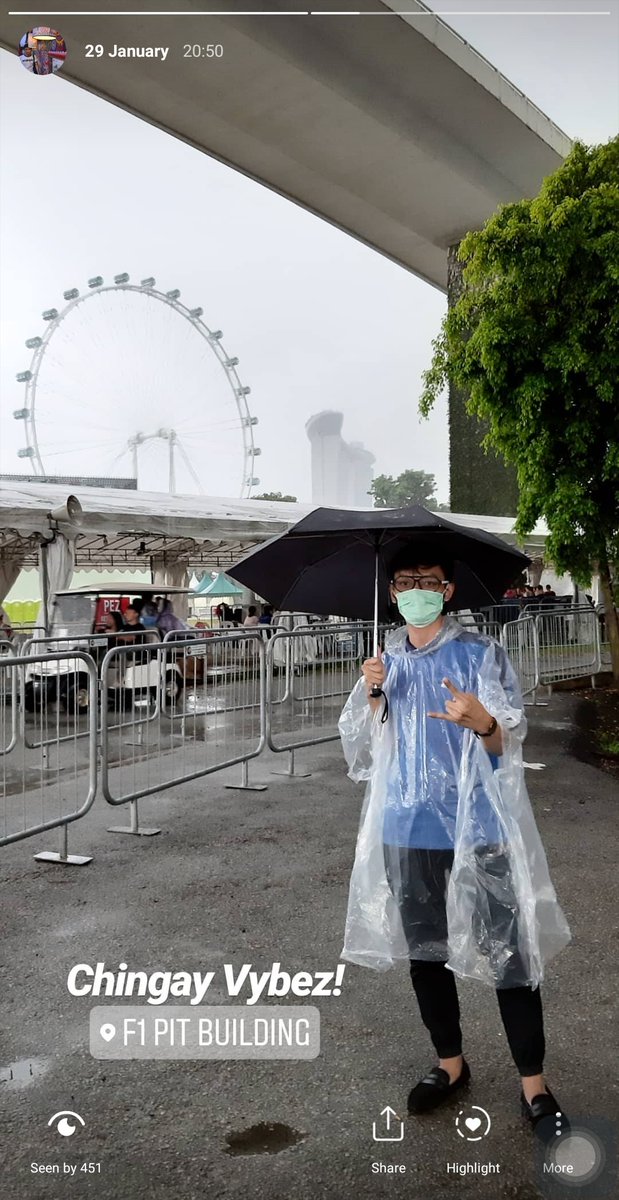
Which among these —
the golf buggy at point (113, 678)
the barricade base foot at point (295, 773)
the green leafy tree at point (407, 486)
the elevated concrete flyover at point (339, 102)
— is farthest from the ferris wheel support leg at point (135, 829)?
the green leafy tree at point (407, 486)

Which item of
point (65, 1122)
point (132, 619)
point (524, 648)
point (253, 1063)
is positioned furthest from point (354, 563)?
point (132, 619)

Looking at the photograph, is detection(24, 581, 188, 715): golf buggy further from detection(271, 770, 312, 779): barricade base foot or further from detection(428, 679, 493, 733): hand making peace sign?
detection(428, 679, 493, 733): hand making peace sign

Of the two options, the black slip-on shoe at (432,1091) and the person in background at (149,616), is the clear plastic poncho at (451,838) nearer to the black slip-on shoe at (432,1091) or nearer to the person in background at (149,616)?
the black slip-on shoe at (432,1091)

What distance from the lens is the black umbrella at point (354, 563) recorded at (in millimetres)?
3082

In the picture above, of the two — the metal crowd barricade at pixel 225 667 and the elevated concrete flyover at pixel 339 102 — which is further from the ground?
the elevated concrete flyover at pixel 339 102

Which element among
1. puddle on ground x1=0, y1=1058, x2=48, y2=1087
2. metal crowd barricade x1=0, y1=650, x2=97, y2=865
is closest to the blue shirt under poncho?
puddle on ground x1=0, y1=1058, x2=48, y2=1087

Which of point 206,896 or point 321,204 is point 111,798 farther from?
point 321,204

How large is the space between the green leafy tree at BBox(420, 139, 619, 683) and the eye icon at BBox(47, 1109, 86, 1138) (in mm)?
7513

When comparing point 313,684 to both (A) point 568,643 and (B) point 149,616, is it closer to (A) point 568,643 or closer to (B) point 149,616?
(B) point 149,616

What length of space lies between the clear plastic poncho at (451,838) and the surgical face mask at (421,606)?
7 cm

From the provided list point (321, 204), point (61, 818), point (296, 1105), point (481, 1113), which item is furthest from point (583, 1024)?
point (321, 204)

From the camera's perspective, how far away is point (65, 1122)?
104 inches

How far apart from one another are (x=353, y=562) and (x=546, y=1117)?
193cm

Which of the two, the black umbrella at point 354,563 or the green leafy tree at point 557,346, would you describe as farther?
the green leafy tree at point 557,346
